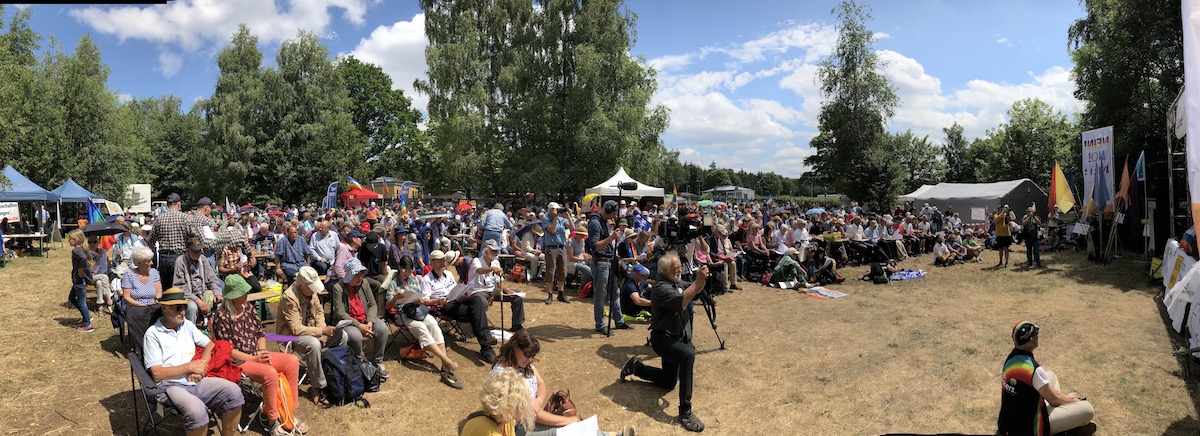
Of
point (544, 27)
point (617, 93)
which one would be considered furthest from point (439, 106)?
point (617, 93)

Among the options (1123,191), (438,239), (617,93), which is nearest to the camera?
(438,239)

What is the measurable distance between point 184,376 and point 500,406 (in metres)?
2.76

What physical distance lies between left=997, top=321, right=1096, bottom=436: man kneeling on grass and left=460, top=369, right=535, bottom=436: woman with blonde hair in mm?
3319

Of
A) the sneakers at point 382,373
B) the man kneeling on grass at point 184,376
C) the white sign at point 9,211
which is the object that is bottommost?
the sneakers at point 382,373

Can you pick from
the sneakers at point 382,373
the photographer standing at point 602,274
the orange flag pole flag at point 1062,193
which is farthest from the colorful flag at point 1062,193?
the sneakers at point 382,373

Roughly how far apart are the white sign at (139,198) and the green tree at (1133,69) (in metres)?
41.6

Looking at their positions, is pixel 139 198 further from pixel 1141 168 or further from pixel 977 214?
pixel 977 214

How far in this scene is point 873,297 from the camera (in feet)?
34.5

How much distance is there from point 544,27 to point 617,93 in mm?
4804

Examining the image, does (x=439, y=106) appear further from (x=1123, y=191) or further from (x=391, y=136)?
(x=1123, y=191)

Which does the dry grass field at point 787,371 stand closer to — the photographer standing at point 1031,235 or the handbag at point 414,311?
the handbag at point 414,311

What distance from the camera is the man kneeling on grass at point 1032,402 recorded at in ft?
12.8

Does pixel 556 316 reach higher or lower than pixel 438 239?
lower

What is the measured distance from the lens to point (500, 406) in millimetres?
3125
